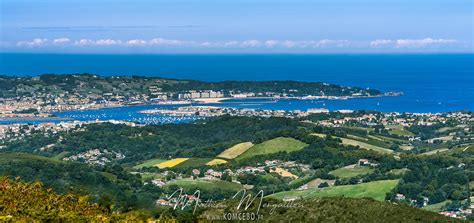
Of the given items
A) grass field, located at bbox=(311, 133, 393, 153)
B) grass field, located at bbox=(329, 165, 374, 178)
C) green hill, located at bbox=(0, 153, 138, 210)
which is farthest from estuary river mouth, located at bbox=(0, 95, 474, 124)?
green hill, located at bbox=(0, 153, 138, 210)

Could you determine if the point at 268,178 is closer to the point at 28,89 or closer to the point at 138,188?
the point at 138,188

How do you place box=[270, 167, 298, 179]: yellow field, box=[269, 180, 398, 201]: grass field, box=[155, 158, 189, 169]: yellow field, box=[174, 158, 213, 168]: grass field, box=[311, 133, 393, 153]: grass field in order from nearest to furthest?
box=[269, 180, 398, 201]: grass field < box=[270, 167, 298, 179]: yellow field < box=[174, 158, 213, 168]: grass field < box=[155, 158, 189, 169]: yellow field < box=[311, 133, 393, 153]: grass field

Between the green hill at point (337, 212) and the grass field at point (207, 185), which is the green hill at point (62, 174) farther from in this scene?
the green hill at point (337, 212)

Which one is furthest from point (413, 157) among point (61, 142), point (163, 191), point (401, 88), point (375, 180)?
point (401, 88)

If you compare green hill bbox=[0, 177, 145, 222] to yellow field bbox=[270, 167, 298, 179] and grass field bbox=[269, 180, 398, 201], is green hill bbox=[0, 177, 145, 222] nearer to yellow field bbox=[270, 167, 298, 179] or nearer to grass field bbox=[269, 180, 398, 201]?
grass field bbox=[269, 180, 398, 201]

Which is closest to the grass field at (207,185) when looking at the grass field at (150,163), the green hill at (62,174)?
the green hill at (62,174)

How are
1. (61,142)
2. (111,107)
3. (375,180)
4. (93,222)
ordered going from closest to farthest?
1. (93,222)
2. (375,180)
3. (61,142)
4. (111,107)
